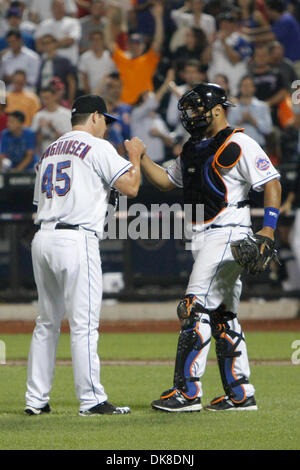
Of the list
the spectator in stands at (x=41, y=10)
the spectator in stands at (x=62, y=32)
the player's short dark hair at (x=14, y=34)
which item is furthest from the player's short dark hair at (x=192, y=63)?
the spectator in stands at (x=41, y=10)

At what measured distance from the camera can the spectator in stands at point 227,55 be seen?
48.1 feet

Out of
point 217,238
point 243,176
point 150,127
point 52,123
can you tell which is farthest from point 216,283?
point 150,127

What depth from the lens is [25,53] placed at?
15.7 meters

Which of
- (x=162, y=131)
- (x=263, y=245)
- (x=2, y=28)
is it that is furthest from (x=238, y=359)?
(x=2, y=28)

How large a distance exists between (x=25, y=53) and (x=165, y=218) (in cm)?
495

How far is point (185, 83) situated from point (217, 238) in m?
8.60

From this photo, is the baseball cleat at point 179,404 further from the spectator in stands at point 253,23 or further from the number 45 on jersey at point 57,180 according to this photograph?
the spectator in stands at point 253,23

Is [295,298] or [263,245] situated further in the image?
[295,298]

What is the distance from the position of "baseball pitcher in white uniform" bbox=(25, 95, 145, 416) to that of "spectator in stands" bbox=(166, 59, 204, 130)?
7902 mm

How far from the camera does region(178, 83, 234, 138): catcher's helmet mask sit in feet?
20.6

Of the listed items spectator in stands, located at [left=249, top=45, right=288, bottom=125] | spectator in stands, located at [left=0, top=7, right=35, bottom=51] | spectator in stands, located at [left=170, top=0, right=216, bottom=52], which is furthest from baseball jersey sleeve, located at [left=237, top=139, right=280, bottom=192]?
spectator in stands, located at [left=0, top=7, right=35, bottom=51]

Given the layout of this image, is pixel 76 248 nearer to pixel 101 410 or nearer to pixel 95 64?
pixel 101 410

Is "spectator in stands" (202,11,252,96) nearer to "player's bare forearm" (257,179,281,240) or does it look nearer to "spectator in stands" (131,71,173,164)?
"spectator in stands" (131,71,173,164)

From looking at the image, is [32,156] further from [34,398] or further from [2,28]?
[34,398]
